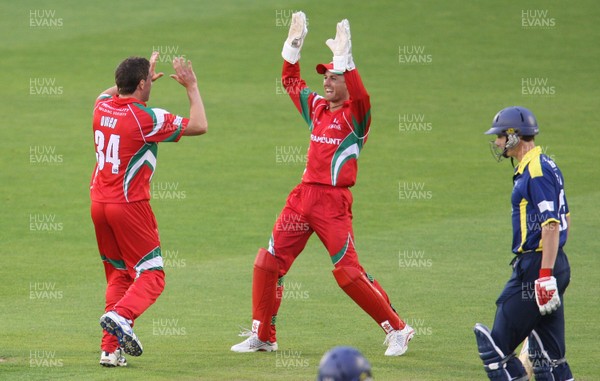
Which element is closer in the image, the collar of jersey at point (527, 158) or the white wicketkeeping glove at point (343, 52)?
the collar of jersey at point (527, 158)

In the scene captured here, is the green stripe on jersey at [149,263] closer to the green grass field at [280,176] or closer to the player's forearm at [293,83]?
the green grass field at [280,176]

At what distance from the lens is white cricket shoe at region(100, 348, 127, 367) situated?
33.4 feet

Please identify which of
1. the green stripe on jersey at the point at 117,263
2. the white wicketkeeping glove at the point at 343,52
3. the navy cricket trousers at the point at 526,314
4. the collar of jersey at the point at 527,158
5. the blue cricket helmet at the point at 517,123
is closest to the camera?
the navy cricket trousers at the point at 526,314

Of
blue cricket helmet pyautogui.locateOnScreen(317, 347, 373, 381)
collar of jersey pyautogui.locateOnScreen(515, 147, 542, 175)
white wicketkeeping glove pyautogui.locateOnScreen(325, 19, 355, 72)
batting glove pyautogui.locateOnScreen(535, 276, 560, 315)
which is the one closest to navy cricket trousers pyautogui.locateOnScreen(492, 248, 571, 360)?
batting glove pyautogui.locateOnScreen(535, 276, 560, 315)

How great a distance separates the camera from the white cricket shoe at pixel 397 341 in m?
10.9

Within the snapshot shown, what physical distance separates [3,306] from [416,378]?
18.5 ft

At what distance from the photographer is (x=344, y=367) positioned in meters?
5.17

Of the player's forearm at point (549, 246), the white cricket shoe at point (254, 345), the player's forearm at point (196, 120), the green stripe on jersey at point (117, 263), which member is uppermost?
the player's forearm at point (196, 120)

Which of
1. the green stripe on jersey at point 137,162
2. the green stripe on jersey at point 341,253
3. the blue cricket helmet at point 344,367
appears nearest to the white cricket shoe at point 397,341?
the green stripe on jersey at point 341,253

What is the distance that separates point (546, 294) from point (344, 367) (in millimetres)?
3542

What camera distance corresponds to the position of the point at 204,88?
28.0 metres

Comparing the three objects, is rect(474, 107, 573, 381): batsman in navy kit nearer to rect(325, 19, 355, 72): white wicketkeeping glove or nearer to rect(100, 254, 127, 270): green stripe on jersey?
rect(325, 19, 355, 72): white wicketkeeping glove

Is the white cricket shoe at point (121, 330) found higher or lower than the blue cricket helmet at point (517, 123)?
lower

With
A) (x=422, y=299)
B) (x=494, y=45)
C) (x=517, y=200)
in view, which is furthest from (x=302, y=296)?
(x=494, y=45)
